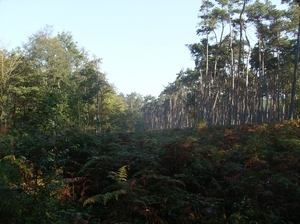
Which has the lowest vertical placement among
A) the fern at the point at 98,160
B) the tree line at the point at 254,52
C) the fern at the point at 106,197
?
the fern at the point at 106,197

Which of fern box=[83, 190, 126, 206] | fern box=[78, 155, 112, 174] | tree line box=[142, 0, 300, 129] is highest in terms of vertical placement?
tree line box=[142, 0, 300, 129]

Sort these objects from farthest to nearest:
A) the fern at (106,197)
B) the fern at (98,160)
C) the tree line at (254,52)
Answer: the tree line at (254,52) → the fern at (98,160) → the fern at (106,197)

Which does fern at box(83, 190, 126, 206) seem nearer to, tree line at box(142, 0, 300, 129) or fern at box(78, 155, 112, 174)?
fern at box(78, 155, 112, 174)

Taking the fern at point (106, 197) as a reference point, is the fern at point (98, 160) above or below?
above

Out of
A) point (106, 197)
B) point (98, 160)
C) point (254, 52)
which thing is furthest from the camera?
point (254, 52)

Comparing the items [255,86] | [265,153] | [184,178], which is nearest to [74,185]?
[184,178]

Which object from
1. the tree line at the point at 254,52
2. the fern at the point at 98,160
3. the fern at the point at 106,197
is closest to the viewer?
the fern at the point at 106,197

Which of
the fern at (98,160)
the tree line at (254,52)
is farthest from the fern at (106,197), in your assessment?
the tree line at (254,52)

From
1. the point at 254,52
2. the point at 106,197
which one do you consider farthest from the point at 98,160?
the point at 254,52

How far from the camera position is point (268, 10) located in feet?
115

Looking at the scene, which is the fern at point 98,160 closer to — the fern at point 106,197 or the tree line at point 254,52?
the fern at point 106,197

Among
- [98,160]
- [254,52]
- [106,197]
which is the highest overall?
[254,52]

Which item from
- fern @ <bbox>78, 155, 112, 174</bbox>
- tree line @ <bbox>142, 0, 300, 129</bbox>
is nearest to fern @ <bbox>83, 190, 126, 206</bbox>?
fern @ <bbox>78, 155, 112, 174</bbox>

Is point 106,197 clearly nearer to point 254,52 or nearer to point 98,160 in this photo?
point 98,160
